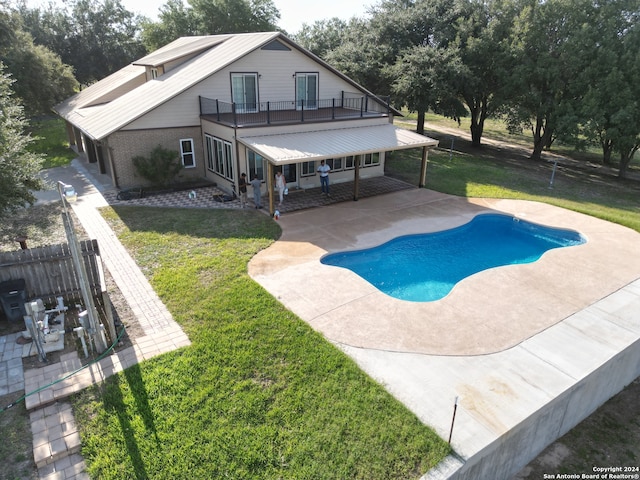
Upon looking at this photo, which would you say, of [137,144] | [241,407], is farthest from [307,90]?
[241,407]

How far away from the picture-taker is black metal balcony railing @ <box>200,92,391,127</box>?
18.2 metres

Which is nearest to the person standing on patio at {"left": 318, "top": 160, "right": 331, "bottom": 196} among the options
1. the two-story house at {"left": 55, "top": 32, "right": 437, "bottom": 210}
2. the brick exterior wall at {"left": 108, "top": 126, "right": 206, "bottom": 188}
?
the two-story house at {"left": 55, "top": 32, "right": 437, "bottom": 210}

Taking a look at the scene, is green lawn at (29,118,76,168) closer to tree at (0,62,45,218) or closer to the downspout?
the downspout

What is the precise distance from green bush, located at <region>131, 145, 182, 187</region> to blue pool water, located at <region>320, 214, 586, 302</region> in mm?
9620

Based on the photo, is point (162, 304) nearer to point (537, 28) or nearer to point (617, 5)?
point (537, 28)

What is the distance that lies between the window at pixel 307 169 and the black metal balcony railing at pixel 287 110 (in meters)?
2.06

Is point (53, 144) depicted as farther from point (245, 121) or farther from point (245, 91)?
point (245, 121)

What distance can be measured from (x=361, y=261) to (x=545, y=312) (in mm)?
5460

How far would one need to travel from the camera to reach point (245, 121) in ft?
59.2

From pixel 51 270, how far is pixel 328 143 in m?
11.1

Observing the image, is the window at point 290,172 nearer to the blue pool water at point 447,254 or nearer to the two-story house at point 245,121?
the two-story house at point 245,121

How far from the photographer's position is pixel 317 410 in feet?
24.2

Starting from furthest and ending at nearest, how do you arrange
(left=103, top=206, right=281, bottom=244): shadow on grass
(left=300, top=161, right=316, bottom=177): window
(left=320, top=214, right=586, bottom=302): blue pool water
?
(left=300, top=161, right=316, bottom=177): window, (left=103, top=206, right=281, bottom=244): shadow on grass, (left=320, top=214, right=586, bottom=302): blue pool water

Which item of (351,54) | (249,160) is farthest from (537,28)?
(249,160)
